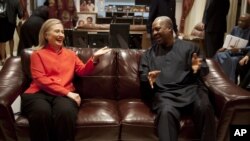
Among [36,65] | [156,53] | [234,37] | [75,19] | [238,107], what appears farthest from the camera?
[75,19]

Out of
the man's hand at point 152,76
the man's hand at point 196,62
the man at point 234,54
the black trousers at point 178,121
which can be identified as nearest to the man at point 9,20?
the man at point 234,54

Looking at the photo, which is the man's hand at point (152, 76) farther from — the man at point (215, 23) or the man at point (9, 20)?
the man at point (9, 20)

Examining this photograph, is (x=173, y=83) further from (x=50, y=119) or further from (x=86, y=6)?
(x=86, y=6)

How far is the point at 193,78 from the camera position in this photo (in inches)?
103

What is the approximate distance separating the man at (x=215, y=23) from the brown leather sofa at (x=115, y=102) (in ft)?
6.69

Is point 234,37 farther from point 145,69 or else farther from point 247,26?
point 145,69

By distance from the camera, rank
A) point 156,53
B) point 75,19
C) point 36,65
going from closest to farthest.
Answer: point 36,65
point 156,53
point 75,19

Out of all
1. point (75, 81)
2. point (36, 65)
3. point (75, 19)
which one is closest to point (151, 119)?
point (75, 81)

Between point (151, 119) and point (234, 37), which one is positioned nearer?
point (151, 119)

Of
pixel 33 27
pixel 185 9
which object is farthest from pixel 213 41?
pixel 185 9

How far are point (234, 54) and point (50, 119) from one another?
2.69 m

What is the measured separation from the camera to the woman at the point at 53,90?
2.22 m

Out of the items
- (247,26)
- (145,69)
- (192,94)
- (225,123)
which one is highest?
(247,26)

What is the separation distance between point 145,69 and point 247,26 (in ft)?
7.21
